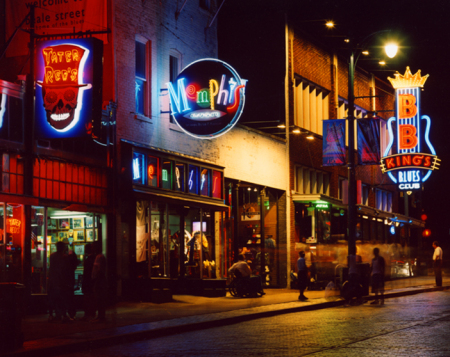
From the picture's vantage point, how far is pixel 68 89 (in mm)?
16922

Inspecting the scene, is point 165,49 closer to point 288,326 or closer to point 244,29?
point 244,29

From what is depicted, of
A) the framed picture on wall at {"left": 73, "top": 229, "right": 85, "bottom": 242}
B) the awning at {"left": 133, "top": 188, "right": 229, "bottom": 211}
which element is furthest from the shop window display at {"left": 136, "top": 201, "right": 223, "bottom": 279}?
the framed picture on wall at {"left": 73, "top": 229, "right": 85, "bottom": 242}

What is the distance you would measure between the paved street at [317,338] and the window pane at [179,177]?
6.51 m

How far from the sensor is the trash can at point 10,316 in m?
11.4

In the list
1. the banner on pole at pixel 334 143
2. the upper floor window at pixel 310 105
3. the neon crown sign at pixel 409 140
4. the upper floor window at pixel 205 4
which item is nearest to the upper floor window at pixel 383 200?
the neon crown sign at pixel 409 140

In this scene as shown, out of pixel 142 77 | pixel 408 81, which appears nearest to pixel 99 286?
pixel 142 77

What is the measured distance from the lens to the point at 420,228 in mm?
49031

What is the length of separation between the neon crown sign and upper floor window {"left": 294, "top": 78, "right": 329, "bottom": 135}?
13.7 ft

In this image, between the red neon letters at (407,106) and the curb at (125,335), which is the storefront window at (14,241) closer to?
the curb at (125,335)

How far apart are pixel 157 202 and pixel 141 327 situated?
7.57 m

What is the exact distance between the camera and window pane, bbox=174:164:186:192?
74.3 feet

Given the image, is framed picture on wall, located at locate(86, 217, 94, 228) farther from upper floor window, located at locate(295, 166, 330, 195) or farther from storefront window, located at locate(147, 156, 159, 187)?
upper floor window, located at locate(295, 166, 330, 195)

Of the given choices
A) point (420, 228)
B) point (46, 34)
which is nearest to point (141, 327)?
point (46, 34)

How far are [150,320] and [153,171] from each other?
6.61 metres
